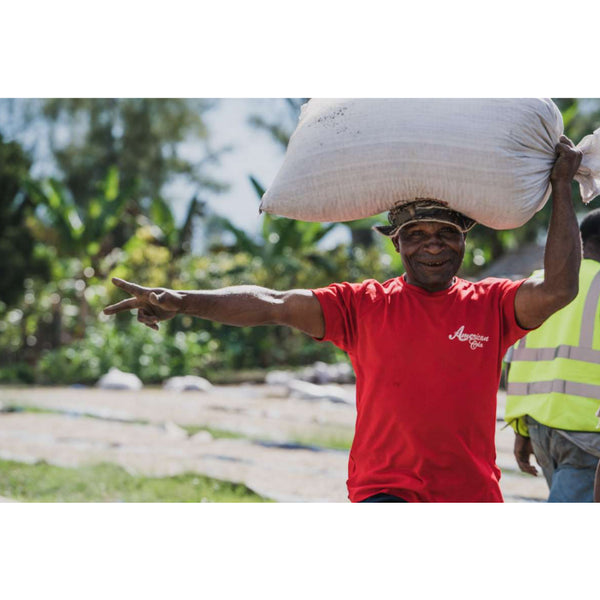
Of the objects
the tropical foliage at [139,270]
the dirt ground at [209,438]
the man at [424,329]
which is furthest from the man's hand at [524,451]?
the tropical foliage at [139,270]

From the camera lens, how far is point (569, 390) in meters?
3.23

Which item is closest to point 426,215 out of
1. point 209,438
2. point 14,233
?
point 209,438

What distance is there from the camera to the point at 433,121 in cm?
241

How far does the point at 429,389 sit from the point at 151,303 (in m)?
0.88

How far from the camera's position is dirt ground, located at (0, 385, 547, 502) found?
599 cm

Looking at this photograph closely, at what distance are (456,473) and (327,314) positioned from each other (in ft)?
2.03

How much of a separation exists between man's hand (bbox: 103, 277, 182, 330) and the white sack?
564 millimetres

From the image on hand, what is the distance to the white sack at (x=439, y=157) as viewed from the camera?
2385mm

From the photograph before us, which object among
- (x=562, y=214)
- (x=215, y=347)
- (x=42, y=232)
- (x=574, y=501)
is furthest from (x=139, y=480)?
(x=42, y=232)

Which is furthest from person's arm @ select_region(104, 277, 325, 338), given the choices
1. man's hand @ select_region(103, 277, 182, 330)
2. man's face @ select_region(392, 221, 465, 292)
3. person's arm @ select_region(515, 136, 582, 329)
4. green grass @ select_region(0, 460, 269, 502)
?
green grass @ select_region(0, 460, 269, 502)

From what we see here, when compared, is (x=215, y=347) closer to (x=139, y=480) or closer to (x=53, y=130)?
(x=139, y=480)

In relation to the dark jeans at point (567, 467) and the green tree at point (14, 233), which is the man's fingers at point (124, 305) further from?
the green tree at point (14, 233)

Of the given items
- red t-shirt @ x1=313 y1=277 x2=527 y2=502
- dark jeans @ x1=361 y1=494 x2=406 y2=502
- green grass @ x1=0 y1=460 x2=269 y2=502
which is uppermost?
red t-shirt @ x1=313 y1=277 x2=527 y2=502

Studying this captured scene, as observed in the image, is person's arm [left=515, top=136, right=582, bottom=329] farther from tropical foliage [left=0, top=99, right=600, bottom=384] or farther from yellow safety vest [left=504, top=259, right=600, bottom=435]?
tropical foliage [left=0, top=99, right=600, bottom=384]
